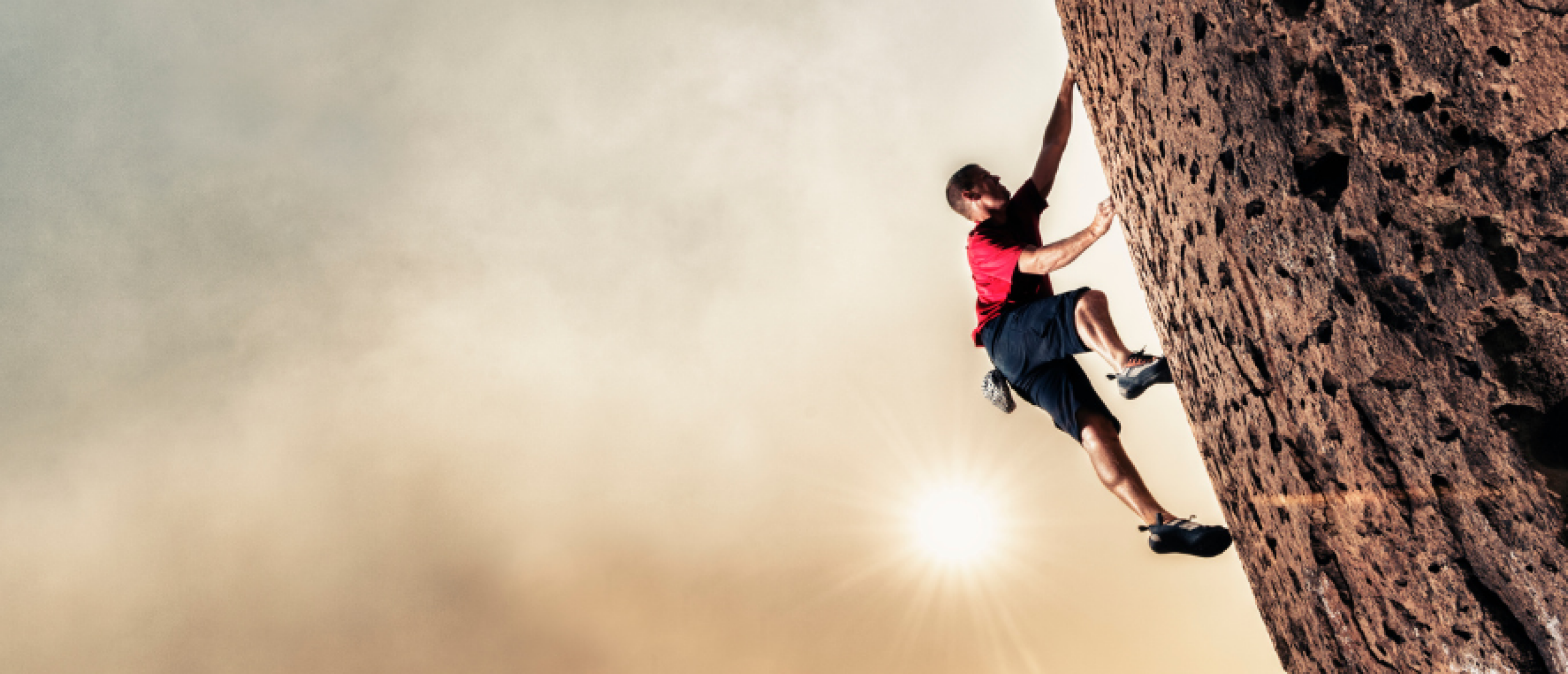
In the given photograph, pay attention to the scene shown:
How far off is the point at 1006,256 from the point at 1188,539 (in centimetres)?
138

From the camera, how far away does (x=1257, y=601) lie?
6.38 ft

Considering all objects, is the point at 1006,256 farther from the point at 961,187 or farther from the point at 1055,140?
the point at 1055,140

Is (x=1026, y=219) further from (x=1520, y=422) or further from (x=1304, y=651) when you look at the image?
(x=1520, y=422)

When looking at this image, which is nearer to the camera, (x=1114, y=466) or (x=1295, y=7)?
(x=1295, y=7)

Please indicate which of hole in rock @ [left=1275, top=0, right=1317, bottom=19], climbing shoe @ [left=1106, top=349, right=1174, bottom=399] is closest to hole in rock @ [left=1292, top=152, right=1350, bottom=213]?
hole in rock @ [left=1275, top=0, right=1317, bottom=19]

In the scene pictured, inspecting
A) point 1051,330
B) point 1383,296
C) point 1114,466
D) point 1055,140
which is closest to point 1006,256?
point 1051,330

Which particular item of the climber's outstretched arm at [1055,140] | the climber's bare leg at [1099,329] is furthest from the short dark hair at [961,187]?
the climber's bare leg at [1099,329]

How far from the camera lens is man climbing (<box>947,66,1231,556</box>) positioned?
321 cm

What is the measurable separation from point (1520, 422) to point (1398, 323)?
0.67ft

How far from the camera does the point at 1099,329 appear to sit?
132 inches

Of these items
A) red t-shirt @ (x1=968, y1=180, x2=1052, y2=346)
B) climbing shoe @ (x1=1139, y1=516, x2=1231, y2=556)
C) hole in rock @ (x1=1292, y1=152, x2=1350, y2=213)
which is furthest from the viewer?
red t-shirt @ (x1=968, y1=180, x2=1052, y2=346)

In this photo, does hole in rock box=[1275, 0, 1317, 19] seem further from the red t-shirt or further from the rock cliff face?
the red t-shirt

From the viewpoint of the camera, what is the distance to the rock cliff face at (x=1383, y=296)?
1.15m

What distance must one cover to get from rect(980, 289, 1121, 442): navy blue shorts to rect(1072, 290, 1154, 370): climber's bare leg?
25 mm
